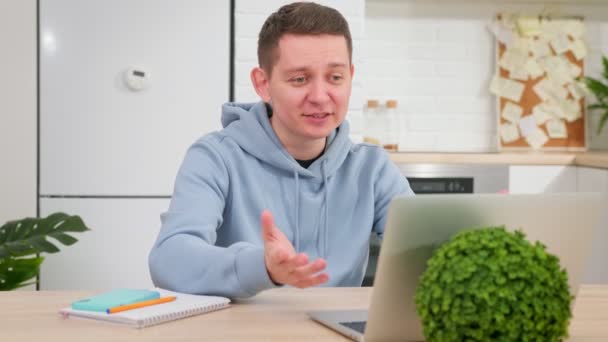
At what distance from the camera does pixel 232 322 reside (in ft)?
3.85

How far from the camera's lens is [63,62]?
2.98 metres

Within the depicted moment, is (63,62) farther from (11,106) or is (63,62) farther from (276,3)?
(276,3)

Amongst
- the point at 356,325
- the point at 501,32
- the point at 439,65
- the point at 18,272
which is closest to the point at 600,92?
the point at 501,32

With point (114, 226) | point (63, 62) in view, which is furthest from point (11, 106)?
point (114, 226)

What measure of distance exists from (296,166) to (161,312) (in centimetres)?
62

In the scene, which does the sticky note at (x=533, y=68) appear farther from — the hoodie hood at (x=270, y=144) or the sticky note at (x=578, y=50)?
the hoodie hood at (x=270, y=144)

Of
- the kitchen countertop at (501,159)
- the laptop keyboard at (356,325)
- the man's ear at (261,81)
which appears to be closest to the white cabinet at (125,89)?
the kitchen countertop at (501,159)

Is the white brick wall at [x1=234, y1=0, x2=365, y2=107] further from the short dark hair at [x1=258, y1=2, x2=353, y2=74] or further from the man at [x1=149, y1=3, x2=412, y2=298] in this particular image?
the short dark hair at [x1=258, y1=2, x2=353, y2=74]

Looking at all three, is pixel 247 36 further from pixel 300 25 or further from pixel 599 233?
pixel 599 233

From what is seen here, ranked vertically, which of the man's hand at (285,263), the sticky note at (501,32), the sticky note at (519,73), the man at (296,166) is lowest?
the man's hand at (285,263)

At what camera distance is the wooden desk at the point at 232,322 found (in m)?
1.09

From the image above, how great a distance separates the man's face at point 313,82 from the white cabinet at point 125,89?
4.60ft

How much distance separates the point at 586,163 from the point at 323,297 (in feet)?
7.21

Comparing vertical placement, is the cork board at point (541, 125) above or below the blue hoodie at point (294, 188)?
above
